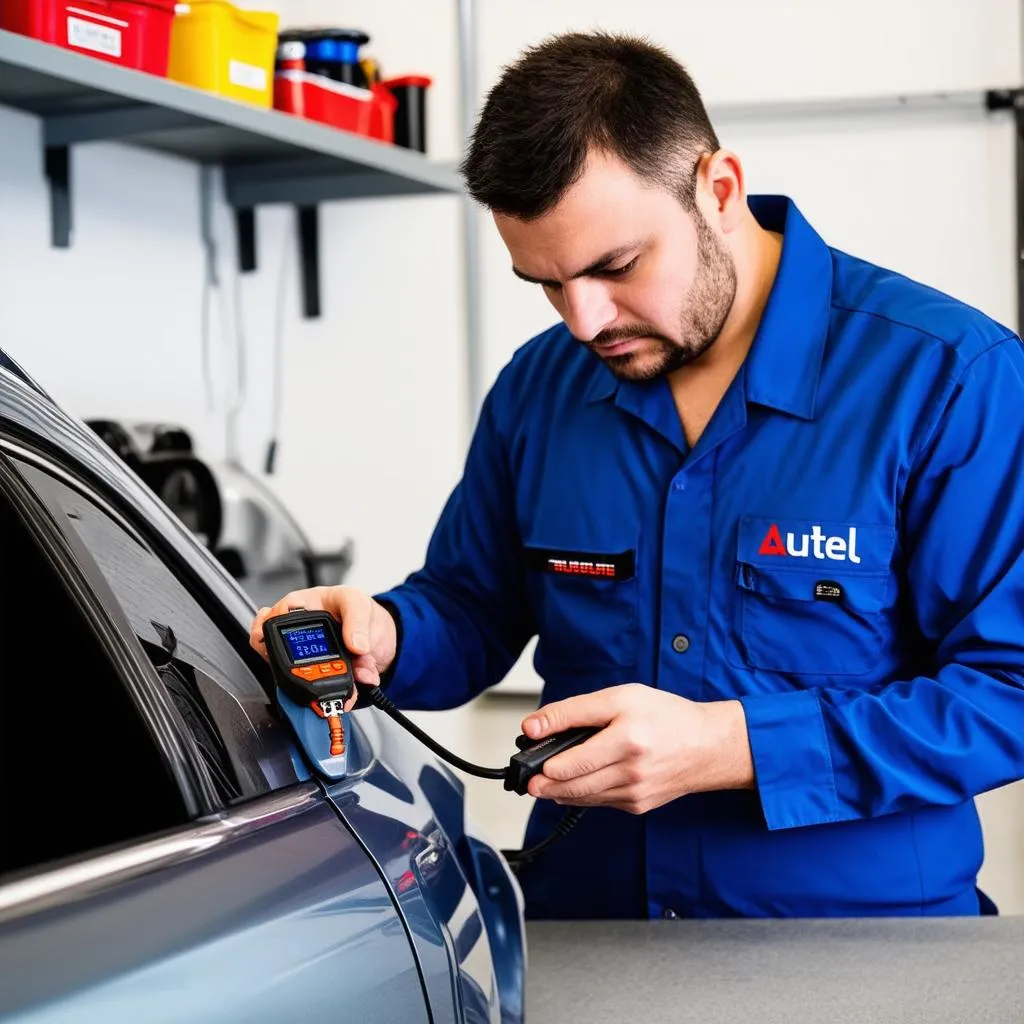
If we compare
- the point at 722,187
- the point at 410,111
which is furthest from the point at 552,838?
the point at 410,111

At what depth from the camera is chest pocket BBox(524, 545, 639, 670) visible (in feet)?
4.83

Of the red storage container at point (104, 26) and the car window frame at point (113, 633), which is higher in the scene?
the red storage container at point (104, 26)

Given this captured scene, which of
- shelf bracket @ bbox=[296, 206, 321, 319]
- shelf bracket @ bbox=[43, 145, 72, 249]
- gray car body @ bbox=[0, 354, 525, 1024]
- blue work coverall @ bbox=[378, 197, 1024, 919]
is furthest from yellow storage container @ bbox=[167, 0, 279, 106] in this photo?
gray car body @ bbox=[0, 354, 525, 1024]

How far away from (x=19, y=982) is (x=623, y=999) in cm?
65

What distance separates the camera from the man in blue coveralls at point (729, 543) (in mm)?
1275

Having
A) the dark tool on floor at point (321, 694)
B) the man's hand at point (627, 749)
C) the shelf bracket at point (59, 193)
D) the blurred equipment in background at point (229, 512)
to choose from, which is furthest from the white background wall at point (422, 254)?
the man's hand at point (627, 749)

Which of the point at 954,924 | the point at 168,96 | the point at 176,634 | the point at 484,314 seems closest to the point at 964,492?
the point at 954,924

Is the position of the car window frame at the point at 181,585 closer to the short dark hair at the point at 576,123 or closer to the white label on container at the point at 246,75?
the short dark hair at the point at 576,123

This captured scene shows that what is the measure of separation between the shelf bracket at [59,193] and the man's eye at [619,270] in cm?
144

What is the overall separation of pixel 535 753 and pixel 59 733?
0.38 m

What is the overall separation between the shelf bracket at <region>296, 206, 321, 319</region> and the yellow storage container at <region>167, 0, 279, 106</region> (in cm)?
95

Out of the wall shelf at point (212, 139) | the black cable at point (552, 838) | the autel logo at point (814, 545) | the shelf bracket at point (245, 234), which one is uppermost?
the wall shelf at point (212, 139)

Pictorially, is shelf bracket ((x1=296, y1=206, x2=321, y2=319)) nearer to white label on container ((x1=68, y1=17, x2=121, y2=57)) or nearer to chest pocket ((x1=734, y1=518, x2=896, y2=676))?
white label on container ((x1=68, y1=17, x2=121, y2=57))

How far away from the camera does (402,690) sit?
153 cm
